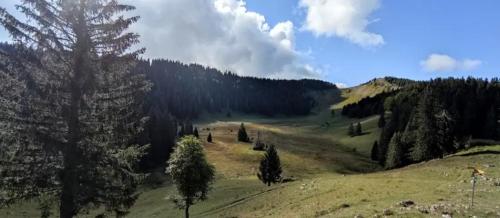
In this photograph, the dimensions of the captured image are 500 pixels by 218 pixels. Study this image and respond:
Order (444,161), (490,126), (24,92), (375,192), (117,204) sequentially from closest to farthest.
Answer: (24,92)
(117,204)
(375,192)
(444,161)
(490,126)

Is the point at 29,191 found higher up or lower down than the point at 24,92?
lower down

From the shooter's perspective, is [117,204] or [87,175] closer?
[87,175]

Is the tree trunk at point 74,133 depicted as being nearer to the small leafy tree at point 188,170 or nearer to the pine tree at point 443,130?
the small leafy tree at point 188,170

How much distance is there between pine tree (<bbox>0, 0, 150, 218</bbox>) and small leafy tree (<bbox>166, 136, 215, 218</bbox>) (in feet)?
95.8

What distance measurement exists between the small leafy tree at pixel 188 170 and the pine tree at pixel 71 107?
95.8 feet

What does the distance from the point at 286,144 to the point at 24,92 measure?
5995 inches

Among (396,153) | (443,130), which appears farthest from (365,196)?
(396,153)

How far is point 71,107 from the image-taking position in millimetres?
21375

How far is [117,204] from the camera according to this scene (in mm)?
23219

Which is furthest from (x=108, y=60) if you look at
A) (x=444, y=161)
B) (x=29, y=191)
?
(x=444, y=161)

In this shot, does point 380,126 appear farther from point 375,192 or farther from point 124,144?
point 124,144

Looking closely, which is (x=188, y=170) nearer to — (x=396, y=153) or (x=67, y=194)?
(x=67, y=194)

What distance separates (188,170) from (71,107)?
1255 inches

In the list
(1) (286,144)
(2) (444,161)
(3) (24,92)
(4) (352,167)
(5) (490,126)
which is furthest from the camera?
(1) (286,144)
